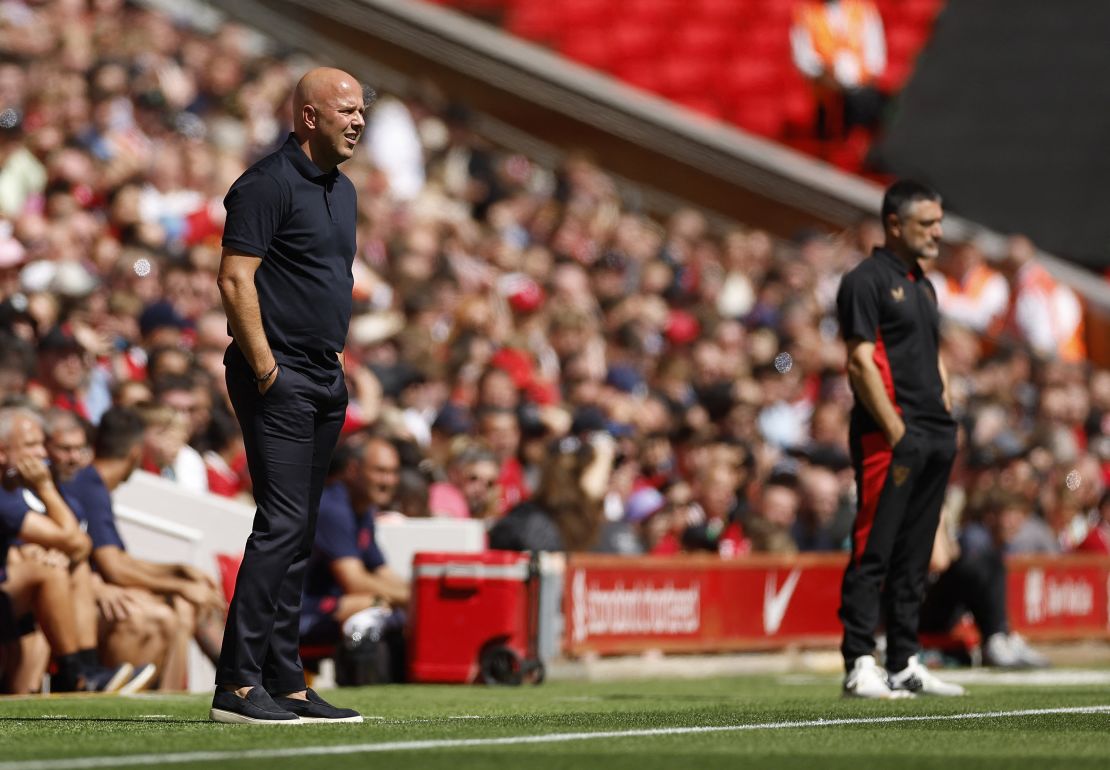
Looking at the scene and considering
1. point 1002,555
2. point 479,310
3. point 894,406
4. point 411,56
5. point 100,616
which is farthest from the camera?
point 411,56

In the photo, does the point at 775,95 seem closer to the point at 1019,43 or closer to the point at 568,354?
the point at 1019,43

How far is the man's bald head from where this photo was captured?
24.1 feet

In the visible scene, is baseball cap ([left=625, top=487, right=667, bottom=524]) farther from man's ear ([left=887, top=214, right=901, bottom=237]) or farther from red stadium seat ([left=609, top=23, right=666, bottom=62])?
red stadium seat ([left=609, top=23, right=666, bottom=62])

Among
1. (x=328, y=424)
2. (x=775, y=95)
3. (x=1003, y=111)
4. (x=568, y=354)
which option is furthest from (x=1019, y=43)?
(x=328, y=424)

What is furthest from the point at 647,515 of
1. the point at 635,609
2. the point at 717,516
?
the point at 635,609

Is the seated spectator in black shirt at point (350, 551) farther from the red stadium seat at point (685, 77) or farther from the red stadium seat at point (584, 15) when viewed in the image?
the red stadium seat at point (584, 15)

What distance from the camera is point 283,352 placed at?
7.29m

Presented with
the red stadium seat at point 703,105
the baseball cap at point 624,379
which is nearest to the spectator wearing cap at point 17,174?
the baseball cap at point 624,379

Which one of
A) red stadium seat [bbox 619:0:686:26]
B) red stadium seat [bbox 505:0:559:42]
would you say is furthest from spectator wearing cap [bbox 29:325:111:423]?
red stadium seat [bbox 619:0:686:26]

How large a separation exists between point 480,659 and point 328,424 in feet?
12.9

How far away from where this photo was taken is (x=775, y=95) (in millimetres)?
25734

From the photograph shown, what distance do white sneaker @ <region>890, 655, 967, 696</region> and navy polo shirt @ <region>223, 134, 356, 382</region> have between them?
3160 mm

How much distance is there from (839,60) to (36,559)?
1713cm

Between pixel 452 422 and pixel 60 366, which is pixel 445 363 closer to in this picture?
pixel 452 422
